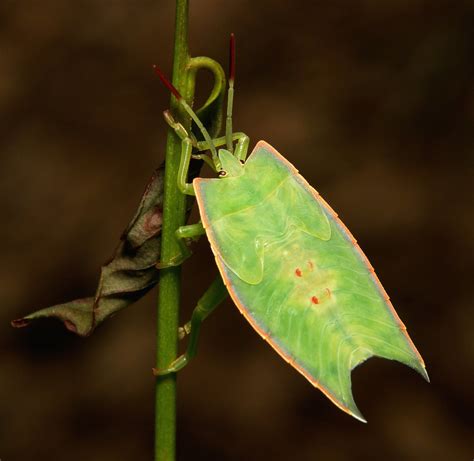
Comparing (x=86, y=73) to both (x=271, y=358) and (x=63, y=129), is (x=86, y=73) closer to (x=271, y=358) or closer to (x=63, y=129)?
(x=63, y=129)

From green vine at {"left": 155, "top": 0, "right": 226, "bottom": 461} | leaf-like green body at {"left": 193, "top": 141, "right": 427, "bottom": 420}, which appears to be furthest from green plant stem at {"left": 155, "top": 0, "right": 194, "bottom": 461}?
leaf-like green body at {"left": 193, "top": 141, "right": 427, "bottom": 420}

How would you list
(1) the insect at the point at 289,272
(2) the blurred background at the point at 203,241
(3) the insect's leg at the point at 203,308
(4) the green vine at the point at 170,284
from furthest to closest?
(2) the blurred background at the point at 203,241
(3) the insect's leg at the point at 203,308
(1) the insect at the point at 289,272
(4) the green vine at the point at 170,284

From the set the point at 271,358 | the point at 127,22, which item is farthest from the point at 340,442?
the point at 127,22

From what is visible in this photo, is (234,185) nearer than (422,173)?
Yes

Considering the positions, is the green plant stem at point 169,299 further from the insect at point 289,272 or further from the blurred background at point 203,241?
the blurred background at point 203,241

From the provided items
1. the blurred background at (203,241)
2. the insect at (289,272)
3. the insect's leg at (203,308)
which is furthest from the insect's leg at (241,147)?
the blurred background at (203,241)

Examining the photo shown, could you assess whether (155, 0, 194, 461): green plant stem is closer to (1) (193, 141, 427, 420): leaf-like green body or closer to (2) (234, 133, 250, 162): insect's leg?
(1) (193, 141, 427, 420): leaf-like green body
